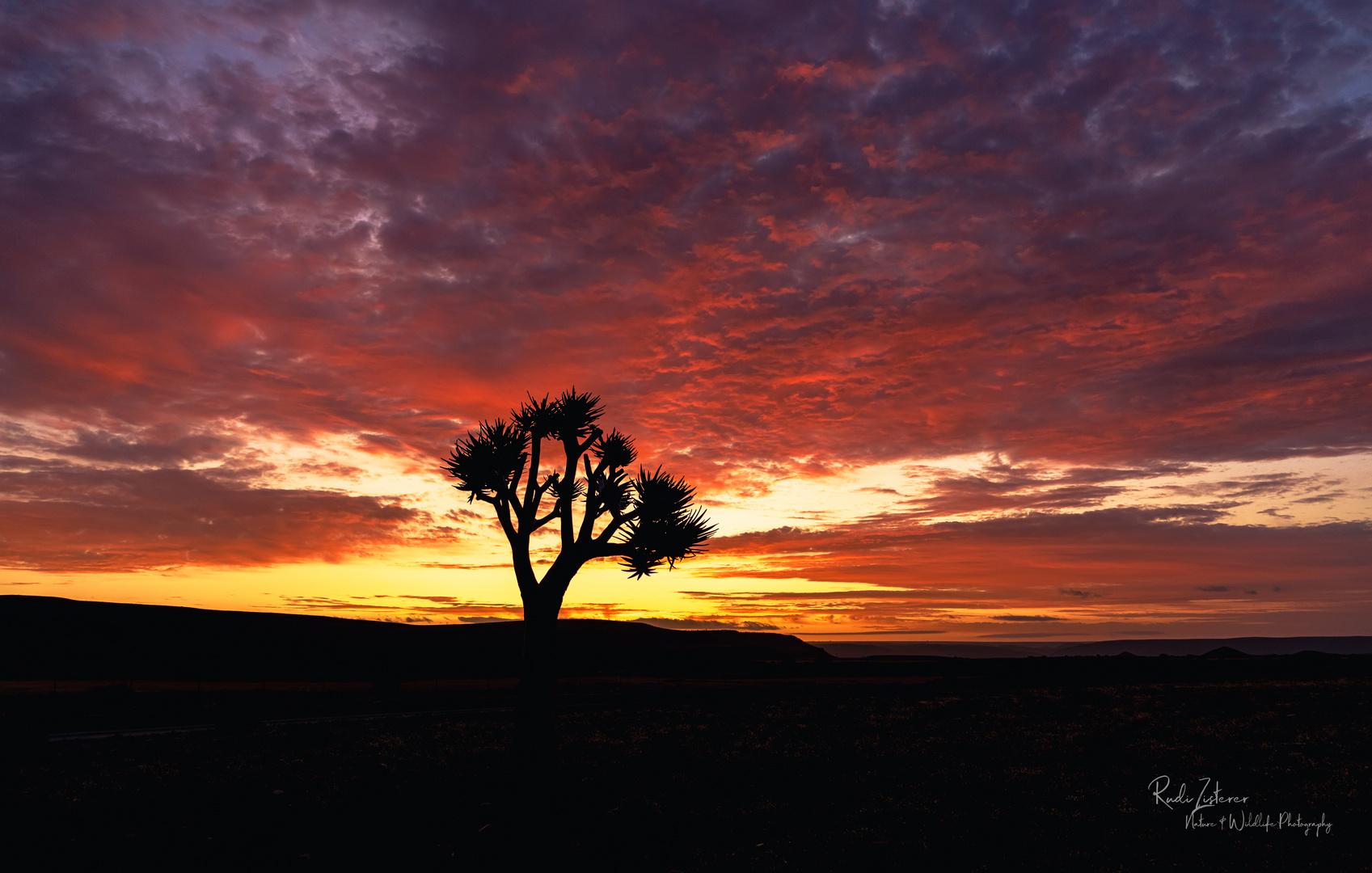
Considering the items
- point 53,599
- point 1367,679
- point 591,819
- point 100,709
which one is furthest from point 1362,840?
point 53,599

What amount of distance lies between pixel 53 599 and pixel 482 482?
167474mm

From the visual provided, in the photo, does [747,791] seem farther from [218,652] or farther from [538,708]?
[218,652]

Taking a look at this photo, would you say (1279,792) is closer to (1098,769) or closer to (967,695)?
(1098,769)

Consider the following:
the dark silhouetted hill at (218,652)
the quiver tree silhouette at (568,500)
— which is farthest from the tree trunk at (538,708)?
the dark silhouetted hill at (218,652)

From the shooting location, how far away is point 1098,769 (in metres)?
19.3

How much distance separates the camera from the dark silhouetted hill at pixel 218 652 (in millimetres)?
102438

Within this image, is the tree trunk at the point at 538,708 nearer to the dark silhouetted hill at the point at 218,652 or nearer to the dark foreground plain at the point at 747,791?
the dark foreground plain at the point at 747,791

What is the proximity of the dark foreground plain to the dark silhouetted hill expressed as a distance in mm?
67131

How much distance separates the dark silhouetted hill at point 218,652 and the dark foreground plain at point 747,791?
67.1 meters

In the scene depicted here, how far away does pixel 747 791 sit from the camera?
1870 centimetres

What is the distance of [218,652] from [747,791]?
133026 millimetres

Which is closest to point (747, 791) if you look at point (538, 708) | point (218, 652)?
point (538, 708)

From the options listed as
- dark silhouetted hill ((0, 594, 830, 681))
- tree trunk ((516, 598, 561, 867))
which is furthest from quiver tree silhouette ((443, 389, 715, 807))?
dark silhouetted hill ((0, 594, 830, 681))

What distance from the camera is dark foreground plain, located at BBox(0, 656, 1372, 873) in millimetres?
13383
